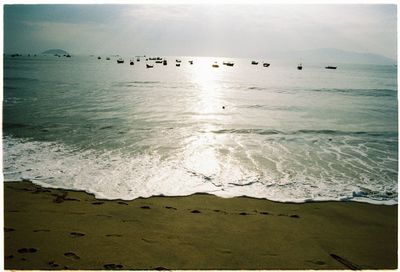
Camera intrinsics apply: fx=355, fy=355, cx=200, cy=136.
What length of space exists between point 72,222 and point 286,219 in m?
3.13

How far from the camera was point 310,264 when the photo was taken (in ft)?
14.0

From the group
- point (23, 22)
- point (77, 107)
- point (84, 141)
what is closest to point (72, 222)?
point (23, 22)

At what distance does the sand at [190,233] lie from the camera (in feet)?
13.9

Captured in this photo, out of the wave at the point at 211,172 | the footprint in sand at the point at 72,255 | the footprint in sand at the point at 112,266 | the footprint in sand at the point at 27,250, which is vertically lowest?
the footprint in sand at the point at 112,266

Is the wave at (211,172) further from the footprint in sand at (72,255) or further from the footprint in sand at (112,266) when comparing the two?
the footprint in sand at (112,266)

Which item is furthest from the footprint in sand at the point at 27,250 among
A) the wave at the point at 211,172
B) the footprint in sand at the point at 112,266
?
the wave at the point at 211,172

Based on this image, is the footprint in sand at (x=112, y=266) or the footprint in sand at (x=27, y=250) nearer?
the footprint in sand at (x=112, y=266)

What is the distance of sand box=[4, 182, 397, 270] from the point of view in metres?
4.23

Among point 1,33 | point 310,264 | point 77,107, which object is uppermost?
point 1,33

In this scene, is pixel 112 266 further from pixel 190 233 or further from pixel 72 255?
pixel 190 233

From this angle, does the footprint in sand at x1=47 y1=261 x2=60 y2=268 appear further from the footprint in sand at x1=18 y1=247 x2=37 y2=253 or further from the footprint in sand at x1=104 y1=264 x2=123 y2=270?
the footprint in sand at x1=104 y1=264 x2=123 y2=270

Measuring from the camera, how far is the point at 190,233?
15.9 feet

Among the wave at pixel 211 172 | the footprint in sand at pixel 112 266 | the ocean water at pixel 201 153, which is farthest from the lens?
the ocean water at pixel 201 153

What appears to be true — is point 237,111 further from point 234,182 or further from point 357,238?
point 357,238
